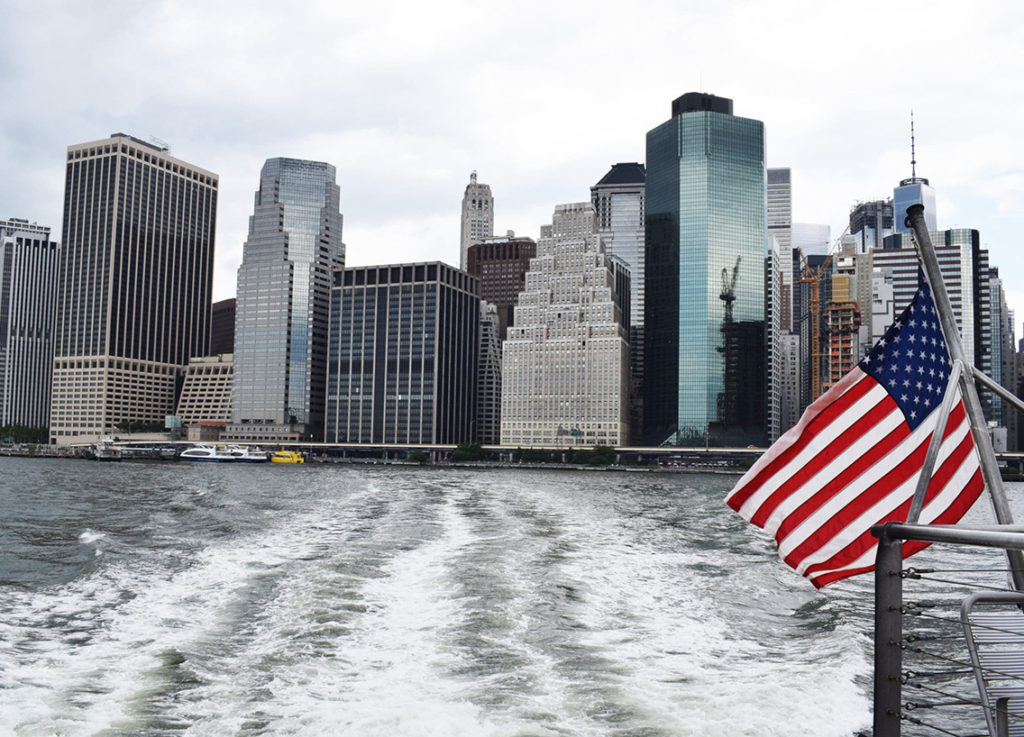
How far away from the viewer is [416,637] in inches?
682

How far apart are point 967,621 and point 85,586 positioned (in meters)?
22.1

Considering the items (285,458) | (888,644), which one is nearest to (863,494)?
(888,644)

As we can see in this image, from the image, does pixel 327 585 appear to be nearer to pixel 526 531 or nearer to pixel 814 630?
pixel 814 630

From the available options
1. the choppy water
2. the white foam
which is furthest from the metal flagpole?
the white foam

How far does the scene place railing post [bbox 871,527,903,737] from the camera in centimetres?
660

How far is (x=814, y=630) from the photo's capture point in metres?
19.1

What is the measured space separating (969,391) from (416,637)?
12.3 meters

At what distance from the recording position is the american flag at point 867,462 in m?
8.74

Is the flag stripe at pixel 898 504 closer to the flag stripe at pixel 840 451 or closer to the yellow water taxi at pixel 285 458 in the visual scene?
the flag stripe at pixel 840 451

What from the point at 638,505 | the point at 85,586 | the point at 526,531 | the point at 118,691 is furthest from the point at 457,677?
the point at 638,505

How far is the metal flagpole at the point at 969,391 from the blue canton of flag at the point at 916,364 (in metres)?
0.20

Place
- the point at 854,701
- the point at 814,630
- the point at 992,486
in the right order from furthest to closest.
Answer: the point at 814,630 → the point at 854,701 → the point at 992,486

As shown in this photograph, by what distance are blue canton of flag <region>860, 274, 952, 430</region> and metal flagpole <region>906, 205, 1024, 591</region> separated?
200 millimetres

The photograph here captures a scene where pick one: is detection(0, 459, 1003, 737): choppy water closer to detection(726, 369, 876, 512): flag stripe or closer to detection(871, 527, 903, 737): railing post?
detection(726, 369, 876, 512): flag stripe
